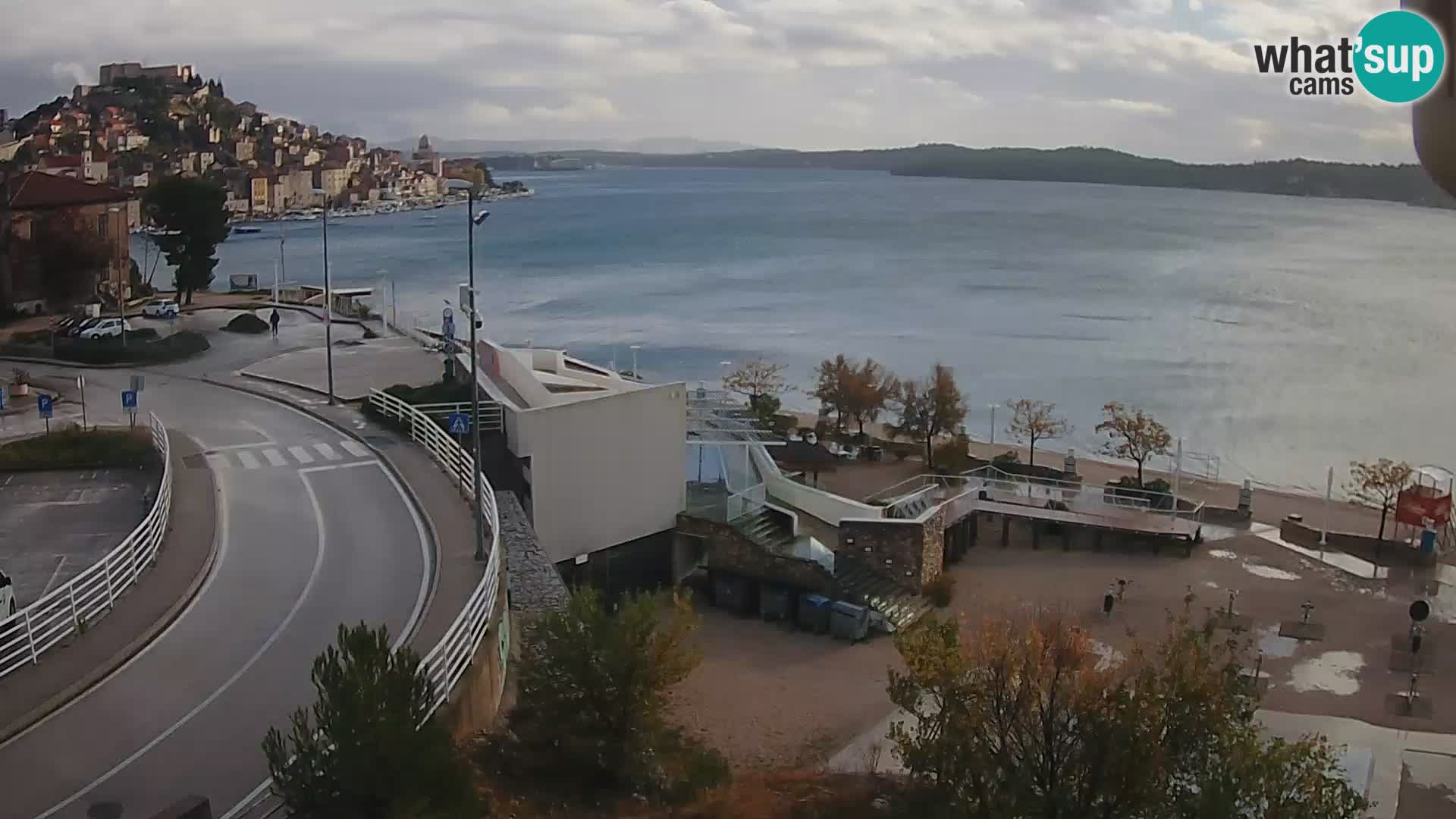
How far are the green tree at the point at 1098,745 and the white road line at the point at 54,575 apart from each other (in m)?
10.9

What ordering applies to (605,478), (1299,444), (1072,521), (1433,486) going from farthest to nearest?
(1299,444), (1433,486), (1072,521), (605,478)

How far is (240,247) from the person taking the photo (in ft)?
443

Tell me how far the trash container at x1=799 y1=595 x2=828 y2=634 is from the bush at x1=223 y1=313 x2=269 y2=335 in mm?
22251

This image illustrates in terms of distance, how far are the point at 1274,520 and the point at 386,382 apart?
2222cm

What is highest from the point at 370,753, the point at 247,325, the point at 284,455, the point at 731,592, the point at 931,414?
the point at 370,753

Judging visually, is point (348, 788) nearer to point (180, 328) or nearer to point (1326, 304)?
point (180, 328)

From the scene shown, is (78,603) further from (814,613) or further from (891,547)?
(891,547)

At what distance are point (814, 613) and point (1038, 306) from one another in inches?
2844

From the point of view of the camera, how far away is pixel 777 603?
2309 cm

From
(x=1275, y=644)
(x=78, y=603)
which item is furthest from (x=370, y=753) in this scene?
(x=1275, y=644)

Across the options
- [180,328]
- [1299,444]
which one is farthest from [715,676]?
[1299,444]

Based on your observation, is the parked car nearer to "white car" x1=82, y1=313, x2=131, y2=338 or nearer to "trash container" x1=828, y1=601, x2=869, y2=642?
"white car" x1=82, y1=313, x2=131, y2=338

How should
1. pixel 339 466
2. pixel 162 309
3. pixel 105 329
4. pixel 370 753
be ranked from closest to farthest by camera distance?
1. pixel 370 753
2. pixel 339 466
3. pixel 105 329
4. pixel 162 309

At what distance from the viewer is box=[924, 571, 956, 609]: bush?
76.2 feet
